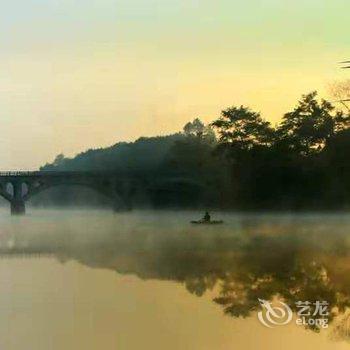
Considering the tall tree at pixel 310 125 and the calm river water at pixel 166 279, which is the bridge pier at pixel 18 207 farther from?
the tall tree at pixel 310 125

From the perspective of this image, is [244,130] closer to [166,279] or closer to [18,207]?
[166,279]

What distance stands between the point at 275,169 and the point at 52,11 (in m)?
0.68

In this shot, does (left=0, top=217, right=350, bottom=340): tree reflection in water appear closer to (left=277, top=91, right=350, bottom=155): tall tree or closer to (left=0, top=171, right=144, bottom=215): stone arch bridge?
(left=0, top=171, right=144, bottom=215): stone arch bridge

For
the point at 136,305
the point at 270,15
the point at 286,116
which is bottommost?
the point at 136,305

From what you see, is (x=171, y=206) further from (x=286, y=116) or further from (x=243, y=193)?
(x=286, y=116)

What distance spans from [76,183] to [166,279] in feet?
1.06

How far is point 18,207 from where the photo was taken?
53.5 inches

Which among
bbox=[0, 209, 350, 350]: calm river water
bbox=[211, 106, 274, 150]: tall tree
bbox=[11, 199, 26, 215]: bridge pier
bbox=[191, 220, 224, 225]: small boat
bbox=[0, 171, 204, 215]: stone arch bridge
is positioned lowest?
bbox=[0, 209, 350, 350]: calm river water

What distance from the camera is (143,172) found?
1.35 m

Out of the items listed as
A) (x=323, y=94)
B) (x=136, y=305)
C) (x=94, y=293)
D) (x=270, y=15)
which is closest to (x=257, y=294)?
(x=136, y=305)

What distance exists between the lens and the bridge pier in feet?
4.41

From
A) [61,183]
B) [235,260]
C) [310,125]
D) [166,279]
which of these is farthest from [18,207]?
Answer: [310,125]

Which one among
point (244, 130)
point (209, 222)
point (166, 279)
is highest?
point (244, 130)

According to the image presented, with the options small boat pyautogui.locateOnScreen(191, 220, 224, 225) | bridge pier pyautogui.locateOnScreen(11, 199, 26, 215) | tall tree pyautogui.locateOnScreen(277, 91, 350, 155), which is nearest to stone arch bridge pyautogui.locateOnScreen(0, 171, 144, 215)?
bridge pier pyautogui.locateOnScreen(11, 199, 26, 215)
